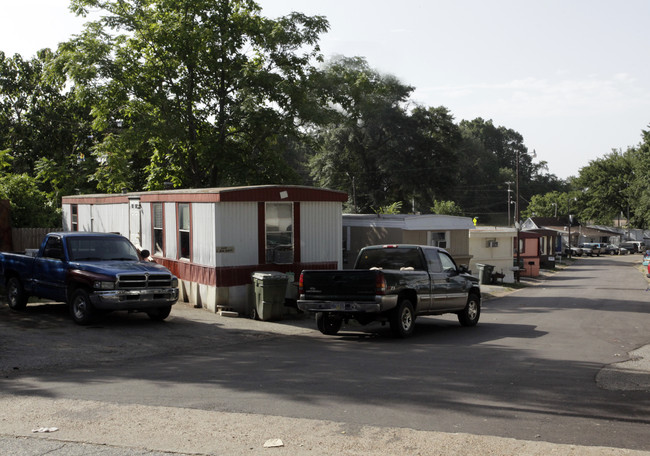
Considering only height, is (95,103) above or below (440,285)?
above

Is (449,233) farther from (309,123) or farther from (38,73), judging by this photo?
(38,73)

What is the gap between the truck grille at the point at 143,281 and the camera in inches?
553

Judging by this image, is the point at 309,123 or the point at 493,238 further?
the point at 493,238

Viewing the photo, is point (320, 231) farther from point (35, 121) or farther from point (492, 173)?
point (492, 173)

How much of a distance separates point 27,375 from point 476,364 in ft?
22.1

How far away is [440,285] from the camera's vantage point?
15.3 m

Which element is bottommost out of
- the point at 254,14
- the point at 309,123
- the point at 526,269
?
the point at 526,269

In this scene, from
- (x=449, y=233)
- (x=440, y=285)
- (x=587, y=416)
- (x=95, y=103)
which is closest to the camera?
(x=587, y=416)

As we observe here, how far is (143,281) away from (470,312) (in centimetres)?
789

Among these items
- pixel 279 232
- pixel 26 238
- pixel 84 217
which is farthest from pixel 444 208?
pixel 279 232

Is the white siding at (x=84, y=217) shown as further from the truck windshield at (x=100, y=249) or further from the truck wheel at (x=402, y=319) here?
the truck wheel at (x=402, y=319)

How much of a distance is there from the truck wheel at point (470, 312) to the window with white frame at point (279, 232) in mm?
4861

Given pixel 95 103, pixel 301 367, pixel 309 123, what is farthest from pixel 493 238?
pixel 301 367

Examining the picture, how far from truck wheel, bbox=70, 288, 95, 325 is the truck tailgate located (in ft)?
14.5
